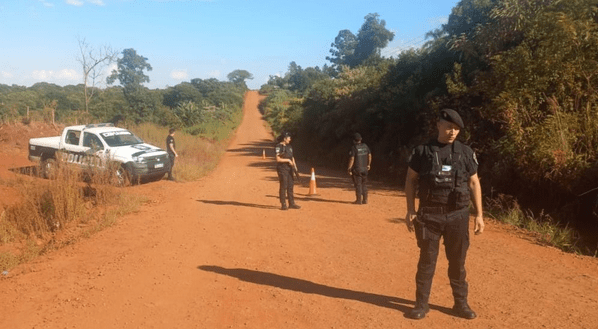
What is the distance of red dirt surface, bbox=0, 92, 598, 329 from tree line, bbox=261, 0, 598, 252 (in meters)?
1.58

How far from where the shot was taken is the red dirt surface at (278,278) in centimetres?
517

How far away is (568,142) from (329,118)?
1643 cm

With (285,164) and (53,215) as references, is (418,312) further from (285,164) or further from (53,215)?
Result: (53,215)

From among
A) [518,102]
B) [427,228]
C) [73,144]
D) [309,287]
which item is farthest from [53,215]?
[518,102]

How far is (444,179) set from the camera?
475 cm

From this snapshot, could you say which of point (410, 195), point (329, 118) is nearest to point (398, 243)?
point (410, 195)

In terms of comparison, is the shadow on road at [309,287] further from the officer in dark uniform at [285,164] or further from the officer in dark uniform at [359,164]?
the officer in dark uniform at [359,164]

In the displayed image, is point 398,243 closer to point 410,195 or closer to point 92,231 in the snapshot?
point 410,195

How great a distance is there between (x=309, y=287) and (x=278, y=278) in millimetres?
537

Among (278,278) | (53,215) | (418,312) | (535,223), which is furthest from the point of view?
(53,215)

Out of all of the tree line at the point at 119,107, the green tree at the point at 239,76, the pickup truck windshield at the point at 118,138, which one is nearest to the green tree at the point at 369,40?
the tree line at the point at 119,107

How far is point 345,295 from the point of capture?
578 cm

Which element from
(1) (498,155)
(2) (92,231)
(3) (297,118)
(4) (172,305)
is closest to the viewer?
(4) (172,305)

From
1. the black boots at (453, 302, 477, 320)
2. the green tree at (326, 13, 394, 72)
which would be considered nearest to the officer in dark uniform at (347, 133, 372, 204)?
the black boots at (453, 302, 477, 320)
